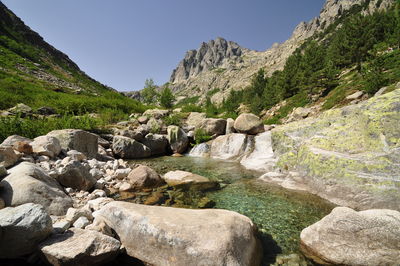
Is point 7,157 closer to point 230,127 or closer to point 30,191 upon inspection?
point 30,191

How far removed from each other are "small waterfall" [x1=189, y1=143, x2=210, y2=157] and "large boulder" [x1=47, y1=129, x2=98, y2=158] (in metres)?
9.02

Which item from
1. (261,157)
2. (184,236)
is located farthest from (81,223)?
(261,157)

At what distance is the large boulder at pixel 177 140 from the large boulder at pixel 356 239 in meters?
16.1

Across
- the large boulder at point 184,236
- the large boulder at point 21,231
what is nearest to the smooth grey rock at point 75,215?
the large boulder at point 184,236

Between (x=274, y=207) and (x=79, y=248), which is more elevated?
(x=79, y=248)

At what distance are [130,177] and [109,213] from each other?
4.21m

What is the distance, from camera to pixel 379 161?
6039mm

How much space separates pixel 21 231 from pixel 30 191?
2.03m

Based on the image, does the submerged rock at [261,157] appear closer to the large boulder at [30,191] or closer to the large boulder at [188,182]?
the large boulder at [188,182]

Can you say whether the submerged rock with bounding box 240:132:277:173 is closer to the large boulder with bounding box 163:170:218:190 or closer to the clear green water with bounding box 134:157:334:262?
the clear green water with bounding box 134:157:334:262

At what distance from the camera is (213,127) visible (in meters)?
21.9

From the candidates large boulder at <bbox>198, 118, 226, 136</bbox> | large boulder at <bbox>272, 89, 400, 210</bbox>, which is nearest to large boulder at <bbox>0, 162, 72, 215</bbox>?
large boulder at <bbox>272, 89, 400, 210</bbox>

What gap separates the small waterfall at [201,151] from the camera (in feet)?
60.3

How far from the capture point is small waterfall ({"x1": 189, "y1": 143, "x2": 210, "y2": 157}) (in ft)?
60.3
